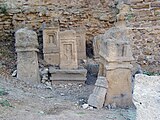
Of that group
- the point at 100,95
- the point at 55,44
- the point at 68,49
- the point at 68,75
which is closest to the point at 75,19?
the point at 55,44

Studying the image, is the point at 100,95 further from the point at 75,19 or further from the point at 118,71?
the point at 75,19

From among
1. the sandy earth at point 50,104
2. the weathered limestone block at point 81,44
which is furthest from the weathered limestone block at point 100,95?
the weathered limestone block at point 81,44

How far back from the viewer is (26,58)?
22.2ft

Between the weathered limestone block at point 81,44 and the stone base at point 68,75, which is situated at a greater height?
the weathered limestone block at point 81,44

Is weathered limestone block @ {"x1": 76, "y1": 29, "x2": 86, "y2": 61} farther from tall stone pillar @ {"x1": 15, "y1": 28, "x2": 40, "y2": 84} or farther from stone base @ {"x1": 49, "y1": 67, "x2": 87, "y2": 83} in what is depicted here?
tall stone pillar @ {"x1": 15, "y1": 28, "x2": 40, "y2": 84}

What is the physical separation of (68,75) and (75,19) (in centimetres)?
176

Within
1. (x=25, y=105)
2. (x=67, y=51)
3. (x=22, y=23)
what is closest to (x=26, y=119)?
(x=25, y=105)

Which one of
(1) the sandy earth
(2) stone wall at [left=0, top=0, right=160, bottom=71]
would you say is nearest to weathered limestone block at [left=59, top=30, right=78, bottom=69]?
(1) the sandy earth

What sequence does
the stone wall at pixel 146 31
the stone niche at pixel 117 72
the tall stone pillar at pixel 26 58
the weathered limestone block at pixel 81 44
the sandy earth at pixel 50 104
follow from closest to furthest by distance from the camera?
the sandy earth at pixel 50 104
the stone niche at pixel 117 72
the tall stone pillar at pixel 26 58
the weathered limestone block at pixel 81 44
the stone wall at pixel 146 31

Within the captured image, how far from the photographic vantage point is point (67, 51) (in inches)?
278

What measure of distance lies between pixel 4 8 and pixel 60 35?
1753mm

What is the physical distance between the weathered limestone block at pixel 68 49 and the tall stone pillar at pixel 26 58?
1.69 ft

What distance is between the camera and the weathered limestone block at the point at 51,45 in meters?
7.26

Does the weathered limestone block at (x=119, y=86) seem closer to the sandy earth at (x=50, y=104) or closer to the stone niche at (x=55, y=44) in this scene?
the sandy earth at (x=50, y=104)
